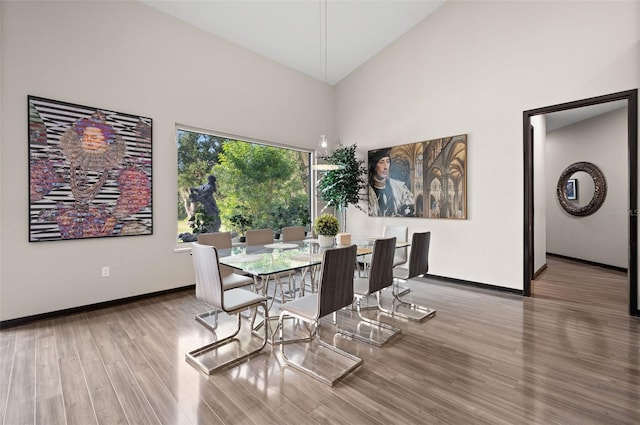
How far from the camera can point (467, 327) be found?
10.3 feet

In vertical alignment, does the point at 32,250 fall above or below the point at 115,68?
below

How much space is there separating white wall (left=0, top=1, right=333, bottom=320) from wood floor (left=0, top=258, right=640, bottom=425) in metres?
0.54

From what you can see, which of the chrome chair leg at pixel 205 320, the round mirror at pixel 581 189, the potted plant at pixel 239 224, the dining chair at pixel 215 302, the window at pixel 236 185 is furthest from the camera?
the round mirror at pixel 581 189

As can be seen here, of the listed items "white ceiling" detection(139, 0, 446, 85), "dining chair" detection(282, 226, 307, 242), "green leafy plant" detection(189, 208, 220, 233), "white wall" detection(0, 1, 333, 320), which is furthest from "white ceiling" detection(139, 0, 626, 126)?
"dining chair" detection(282, 226, 307, 242)

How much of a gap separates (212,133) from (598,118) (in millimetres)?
7150

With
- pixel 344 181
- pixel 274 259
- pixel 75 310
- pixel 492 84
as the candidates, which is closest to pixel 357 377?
pixel 274 259

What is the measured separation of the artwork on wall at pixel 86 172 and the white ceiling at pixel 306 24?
1.75 m

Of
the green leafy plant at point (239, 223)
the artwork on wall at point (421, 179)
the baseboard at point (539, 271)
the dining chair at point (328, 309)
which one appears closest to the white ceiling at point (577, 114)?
the artwork on wall at point (421, 179)

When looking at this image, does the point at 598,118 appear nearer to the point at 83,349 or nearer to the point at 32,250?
the point at 83,349

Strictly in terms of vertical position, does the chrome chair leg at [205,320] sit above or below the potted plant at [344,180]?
below

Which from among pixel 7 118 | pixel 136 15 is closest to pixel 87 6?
pixel 136 15

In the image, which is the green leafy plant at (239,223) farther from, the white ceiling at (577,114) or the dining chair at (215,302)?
the white ceiling at (577,114)

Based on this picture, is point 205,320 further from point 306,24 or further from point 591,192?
point 591,192

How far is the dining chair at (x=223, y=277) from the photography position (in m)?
3.16
